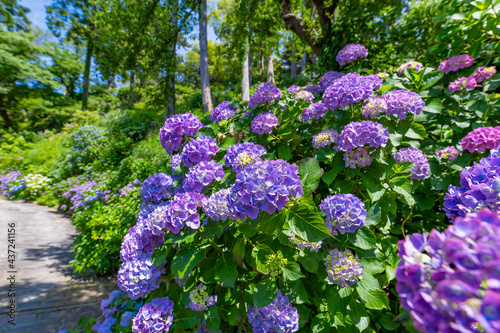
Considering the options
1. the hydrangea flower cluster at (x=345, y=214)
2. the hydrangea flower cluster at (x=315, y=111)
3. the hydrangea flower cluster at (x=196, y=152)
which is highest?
the hydrangea flower cluster at (x=315, y=111)

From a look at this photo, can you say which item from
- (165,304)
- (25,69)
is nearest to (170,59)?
(165,304)

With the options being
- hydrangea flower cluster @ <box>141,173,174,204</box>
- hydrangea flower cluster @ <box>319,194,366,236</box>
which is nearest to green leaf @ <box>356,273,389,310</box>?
hydrangea flower cluster @ <box>319,194,366,236</box>

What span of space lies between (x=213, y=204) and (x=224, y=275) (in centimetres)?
37

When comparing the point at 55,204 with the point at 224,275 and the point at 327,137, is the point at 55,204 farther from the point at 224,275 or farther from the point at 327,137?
the point at 327,137

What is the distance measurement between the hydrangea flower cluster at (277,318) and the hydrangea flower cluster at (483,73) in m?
2.18

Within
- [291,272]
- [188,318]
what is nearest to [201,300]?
[188,318]

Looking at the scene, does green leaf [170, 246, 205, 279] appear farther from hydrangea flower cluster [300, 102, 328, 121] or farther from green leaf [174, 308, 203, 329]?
hydrangea flower cluster [300, 102, 328, 121]

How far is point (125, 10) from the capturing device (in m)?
3.91

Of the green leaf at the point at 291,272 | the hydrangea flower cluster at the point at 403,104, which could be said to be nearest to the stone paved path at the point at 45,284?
the green leaf at the point at 291,272

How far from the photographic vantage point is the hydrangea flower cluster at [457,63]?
1.83m

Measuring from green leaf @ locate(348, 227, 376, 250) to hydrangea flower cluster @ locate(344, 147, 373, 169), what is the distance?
0.37 m

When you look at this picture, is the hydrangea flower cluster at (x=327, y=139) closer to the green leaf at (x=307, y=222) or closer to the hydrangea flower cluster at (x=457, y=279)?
the green leaf at (x=307, y=222)

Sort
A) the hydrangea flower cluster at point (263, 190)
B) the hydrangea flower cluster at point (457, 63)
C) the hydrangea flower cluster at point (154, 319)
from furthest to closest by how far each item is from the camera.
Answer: the hydrangea flower cluster at point (457, 63) < the hydrangea flower cluster at point (154, 319) < the hydrangea flower cluster at point (263, 190)

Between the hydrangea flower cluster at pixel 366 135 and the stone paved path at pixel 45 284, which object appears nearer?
the hydrangea flower cluster at pixel 366 135
